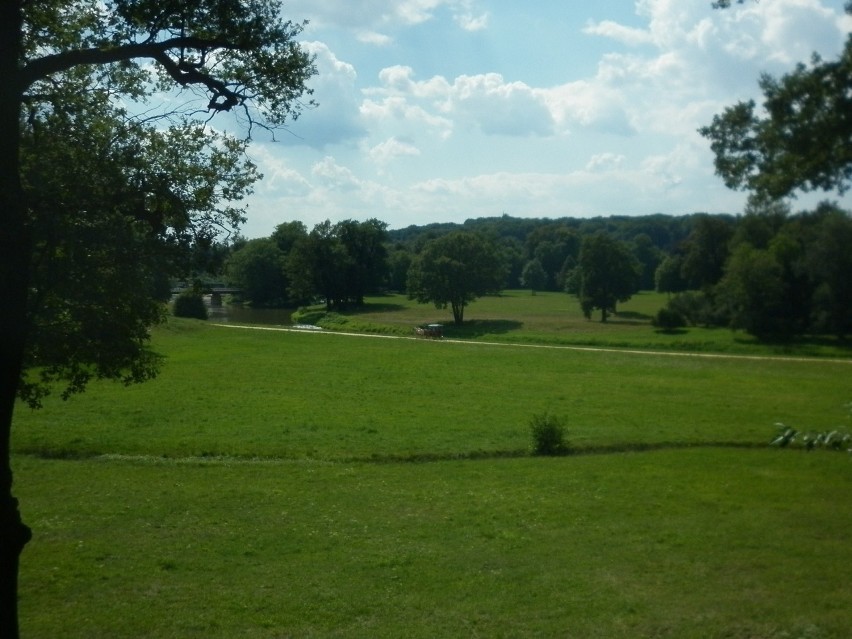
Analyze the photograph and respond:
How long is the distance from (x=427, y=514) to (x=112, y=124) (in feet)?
31.5

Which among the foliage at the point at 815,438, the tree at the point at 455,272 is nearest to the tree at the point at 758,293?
the tree at the point at 455,272

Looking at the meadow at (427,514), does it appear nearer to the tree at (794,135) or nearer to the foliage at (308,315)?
the tree at (794,135)

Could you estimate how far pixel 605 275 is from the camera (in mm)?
87000

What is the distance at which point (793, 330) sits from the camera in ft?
204

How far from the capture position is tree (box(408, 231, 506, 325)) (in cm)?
8800

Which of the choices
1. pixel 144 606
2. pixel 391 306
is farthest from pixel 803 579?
pixel 391 306

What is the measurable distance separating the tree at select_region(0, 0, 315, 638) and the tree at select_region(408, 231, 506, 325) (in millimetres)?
78454

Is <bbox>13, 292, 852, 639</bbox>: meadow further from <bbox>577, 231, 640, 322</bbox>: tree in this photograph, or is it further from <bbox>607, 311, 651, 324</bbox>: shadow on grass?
<bbox>577, 231, 640, 322</bbox>: tree

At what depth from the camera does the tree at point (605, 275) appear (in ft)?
285

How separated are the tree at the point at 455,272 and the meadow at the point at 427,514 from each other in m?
48.7

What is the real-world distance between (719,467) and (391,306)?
8818 centimetres

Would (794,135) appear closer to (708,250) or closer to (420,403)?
(420,403)

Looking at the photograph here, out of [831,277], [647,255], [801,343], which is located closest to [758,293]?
[801,343]

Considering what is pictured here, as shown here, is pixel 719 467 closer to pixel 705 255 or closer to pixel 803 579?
pixel 803 579
